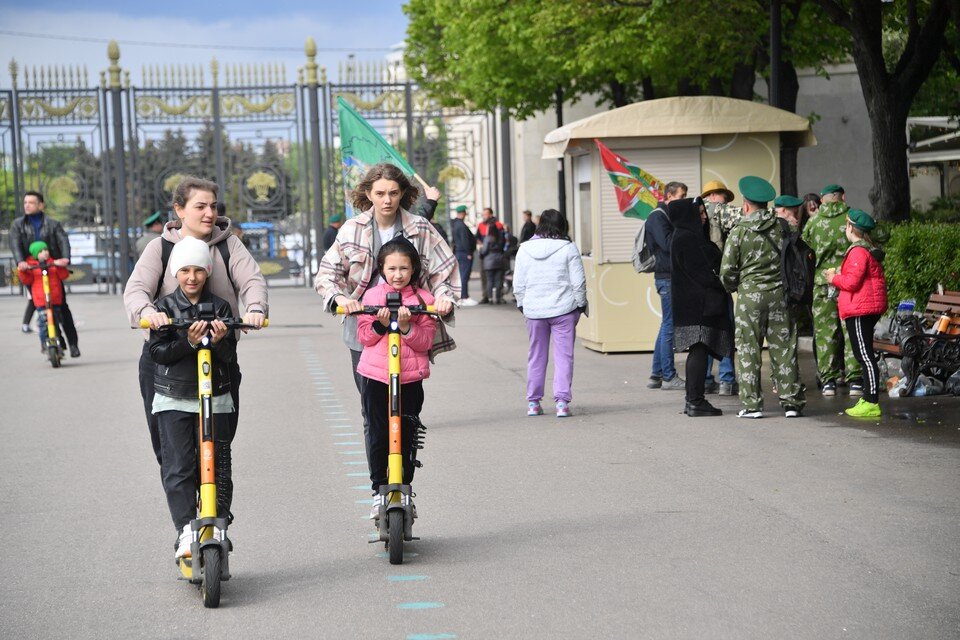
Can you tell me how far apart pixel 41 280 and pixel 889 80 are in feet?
35.3

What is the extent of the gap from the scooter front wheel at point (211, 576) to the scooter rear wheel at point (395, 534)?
90 centimetres

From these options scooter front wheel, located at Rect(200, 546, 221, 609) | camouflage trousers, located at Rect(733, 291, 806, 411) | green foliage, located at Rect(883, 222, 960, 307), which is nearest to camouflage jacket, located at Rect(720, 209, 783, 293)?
camouflage trousers, located at Rect(733, 291, 806, 411)

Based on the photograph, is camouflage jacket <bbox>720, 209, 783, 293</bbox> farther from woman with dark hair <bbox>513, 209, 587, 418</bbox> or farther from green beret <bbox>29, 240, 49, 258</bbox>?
green beret <bbox>29, 240, 49, 258</bbox>

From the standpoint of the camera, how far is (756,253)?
35.7 ft

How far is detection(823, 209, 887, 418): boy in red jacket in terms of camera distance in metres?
10.8

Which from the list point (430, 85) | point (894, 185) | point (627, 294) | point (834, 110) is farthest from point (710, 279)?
point (834, 110)

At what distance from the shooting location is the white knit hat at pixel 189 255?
5730 millimetres

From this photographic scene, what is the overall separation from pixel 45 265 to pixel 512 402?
7.12 meters

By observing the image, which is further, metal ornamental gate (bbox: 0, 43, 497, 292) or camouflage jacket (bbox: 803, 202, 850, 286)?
metal ornamental gate (bbox: 0, 43, 497, 292)

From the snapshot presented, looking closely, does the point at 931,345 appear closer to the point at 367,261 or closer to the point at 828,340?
the point at 828,340

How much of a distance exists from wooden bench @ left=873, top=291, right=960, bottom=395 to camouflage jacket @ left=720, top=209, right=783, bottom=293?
5.38 feet

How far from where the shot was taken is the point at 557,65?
2539 centimetres

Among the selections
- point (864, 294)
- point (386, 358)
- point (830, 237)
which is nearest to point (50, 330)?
point (830, 237)

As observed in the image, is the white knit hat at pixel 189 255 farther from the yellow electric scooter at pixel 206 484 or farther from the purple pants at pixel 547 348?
the purple pants at pixel 547 348
